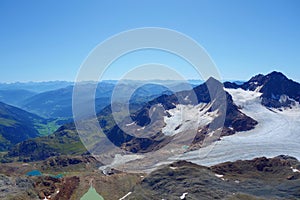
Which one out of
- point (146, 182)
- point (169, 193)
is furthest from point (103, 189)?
point (169, 193)

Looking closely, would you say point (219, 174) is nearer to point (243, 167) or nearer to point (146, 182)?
point (243, 167)

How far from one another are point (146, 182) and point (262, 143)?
10217cm

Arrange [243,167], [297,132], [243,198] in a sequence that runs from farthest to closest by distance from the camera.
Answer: [297,132], [243,167], [243,198]

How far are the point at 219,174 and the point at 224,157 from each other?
176 ft

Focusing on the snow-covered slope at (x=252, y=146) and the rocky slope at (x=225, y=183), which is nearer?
the rocky slope at (x=225, y=183)

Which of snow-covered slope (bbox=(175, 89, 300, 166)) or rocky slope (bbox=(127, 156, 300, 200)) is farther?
snow-covered slope (bbox=(175, 89, 300, 166))

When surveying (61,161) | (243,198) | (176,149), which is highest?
(243,198)

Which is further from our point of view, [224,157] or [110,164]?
[110,164]

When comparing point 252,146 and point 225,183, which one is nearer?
point 225,183

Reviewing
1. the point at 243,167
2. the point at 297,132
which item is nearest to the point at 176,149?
the point at 243,167

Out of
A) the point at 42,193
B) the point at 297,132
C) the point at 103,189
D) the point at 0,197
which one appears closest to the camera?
the point at 0,197

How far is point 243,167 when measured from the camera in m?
117

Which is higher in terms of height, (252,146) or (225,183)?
(225,183)

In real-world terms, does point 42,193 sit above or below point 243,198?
below
